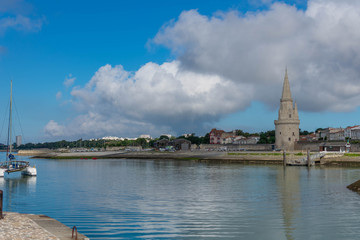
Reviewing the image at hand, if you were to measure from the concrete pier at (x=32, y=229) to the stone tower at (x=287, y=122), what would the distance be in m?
95.5

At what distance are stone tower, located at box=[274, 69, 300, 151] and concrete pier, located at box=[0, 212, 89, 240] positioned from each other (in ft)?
313

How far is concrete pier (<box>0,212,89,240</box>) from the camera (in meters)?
12.9

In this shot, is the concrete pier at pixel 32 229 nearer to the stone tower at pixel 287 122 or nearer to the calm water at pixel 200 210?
the calm water at pixel 200 210

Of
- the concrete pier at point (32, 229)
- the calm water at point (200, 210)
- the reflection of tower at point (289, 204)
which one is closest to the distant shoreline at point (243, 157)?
the reflection of tower at point (289, 204)

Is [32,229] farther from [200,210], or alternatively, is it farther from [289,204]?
[289,204]

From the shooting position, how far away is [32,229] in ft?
45.6

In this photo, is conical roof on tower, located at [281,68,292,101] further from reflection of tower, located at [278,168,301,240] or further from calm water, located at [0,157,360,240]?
calm water, located at [0,157,360,240]

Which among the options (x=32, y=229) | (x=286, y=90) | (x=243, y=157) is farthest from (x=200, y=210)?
(x=286, y=90)

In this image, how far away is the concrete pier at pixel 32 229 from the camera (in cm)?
1288

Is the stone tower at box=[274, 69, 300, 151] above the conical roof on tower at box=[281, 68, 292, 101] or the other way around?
the other way around

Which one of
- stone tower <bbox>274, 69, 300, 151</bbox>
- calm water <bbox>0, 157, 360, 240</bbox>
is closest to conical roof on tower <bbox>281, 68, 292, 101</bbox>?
stone tower <bbox>274, 69, 300, 151</bbox>

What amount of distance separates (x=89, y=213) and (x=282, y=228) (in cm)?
1105

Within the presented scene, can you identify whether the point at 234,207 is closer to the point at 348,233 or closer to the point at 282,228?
the point at 282,228

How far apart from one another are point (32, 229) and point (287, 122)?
98644 mm
